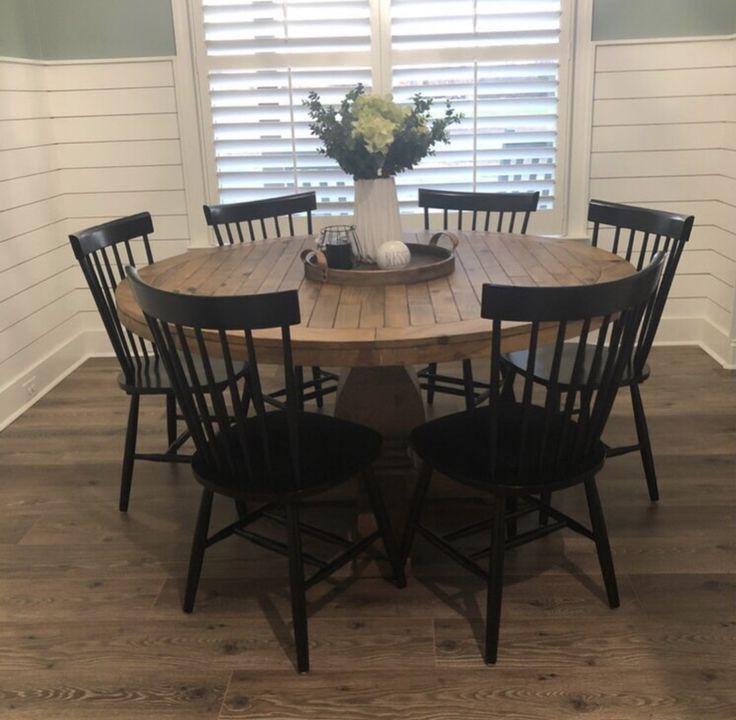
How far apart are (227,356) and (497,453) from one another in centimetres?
68

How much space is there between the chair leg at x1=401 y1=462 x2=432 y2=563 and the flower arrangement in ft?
3.05

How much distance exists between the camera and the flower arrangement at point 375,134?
223 cm

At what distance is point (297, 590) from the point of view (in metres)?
1.80

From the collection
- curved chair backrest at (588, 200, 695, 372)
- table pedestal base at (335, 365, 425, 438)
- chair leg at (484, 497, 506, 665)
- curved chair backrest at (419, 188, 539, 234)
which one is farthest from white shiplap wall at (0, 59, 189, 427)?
chair leg at (484, 497, 506, 665)

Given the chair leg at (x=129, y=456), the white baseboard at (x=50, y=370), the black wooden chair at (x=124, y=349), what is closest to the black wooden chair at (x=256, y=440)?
the black wooden chair at (x=124, y=349)

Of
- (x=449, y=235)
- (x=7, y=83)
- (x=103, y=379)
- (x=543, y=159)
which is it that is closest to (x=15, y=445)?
(x=103, y=379)

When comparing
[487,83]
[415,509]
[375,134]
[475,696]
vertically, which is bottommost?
[475,696]

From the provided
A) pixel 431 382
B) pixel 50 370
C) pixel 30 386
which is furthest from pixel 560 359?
pixel 50 370

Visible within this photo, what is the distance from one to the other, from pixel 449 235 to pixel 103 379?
81.8 inches

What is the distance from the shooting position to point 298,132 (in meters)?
3.84

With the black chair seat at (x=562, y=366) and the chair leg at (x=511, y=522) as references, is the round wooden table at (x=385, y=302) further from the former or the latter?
the chair leg at (x=511, y=522)

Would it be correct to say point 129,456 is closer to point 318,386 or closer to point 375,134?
point 318,386

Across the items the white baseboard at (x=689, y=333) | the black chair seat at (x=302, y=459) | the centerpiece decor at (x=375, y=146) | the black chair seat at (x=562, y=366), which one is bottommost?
the white baseboard at (x=689, y=333)

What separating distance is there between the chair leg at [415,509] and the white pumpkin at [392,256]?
0.63 m
